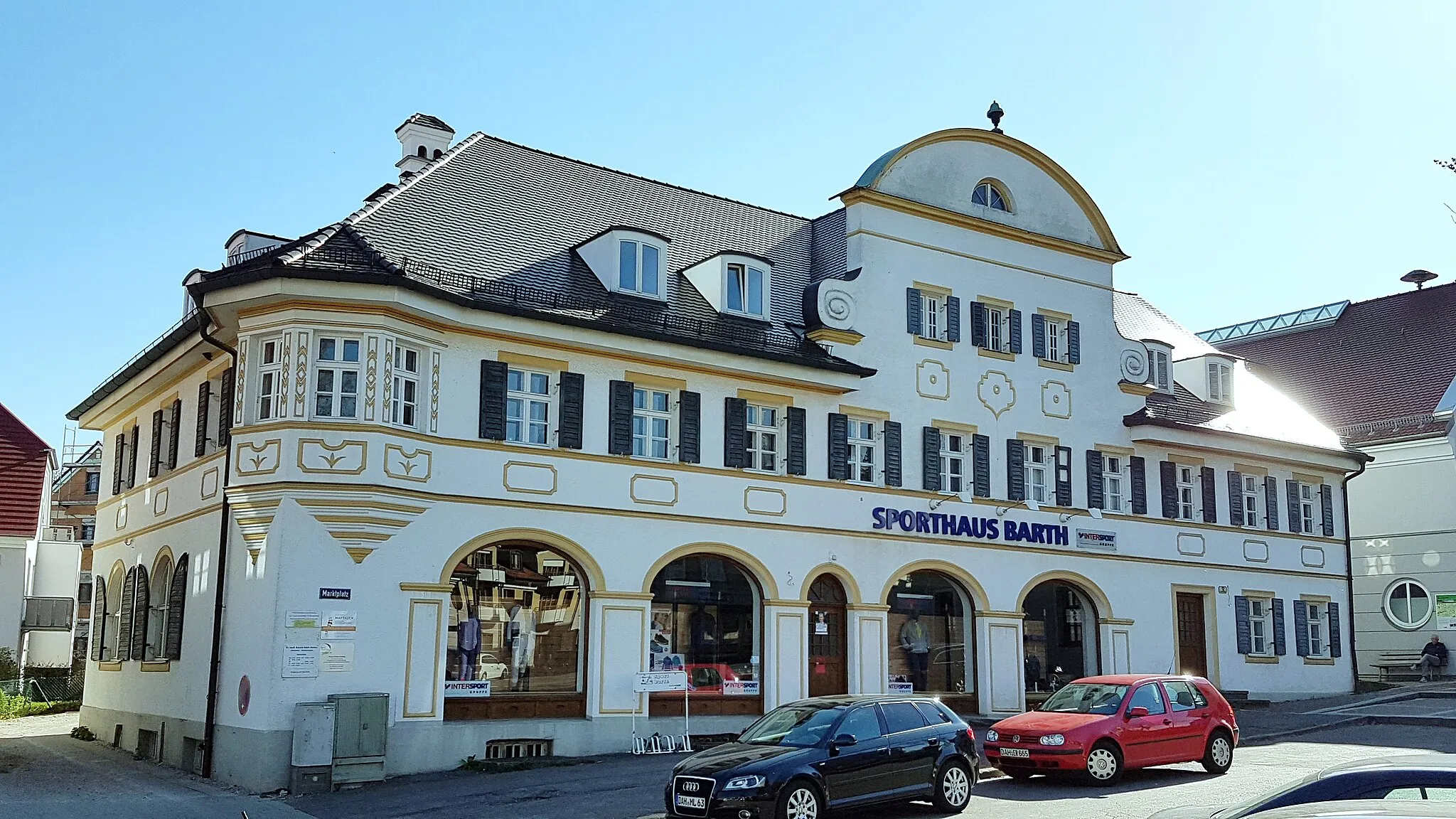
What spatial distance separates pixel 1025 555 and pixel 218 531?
1647cm

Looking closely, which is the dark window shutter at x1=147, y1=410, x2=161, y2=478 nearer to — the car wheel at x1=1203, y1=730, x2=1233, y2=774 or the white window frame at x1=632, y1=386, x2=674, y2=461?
the white window frame at x1=632, y1=386, x2=674, y2=461

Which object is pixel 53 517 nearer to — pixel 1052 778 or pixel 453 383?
pixel 453 383

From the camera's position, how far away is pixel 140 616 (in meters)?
26.6

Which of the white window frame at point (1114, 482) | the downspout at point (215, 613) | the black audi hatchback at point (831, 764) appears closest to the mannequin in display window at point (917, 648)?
the white window frame at point (1114, 482)

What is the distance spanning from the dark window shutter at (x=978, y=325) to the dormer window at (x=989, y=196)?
7.94 ft

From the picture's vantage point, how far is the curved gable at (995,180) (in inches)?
1163

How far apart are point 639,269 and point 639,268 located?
0.03m

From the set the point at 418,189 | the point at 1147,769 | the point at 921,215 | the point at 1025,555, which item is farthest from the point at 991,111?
the point at 1147,769

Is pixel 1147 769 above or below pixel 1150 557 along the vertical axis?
below

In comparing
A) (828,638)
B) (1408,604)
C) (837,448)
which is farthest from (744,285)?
(1408,604)

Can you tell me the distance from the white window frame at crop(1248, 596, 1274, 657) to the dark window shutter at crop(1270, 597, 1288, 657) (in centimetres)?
5

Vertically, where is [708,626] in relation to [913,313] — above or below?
below

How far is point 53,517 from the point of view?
69.7 metres

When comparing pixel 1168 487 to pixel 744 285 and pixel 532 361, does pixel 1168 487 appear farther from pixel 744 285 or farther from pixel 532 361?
pixel 532 361
